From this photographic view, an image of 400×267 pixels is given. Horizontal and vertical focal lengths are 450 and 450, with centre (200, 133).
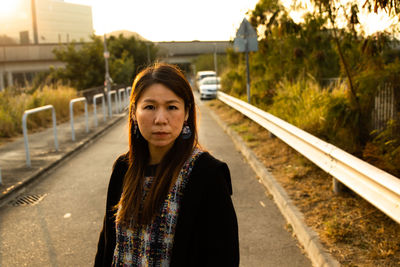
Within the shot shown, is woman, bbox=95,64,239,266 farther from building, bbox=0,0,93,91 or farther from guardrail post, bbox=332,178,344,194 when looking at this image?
building, bbox=0,0,93,91

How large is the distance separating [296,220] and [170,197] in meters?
3.18

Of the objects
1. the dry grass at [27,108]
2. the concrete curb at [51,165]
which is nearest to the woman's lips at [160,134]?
the concrete curb at [51,165]

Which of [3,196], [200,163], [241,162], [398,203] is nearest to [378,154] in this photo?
[398,203]

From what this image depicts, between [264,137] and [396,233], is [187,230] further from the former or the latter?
[264,137]

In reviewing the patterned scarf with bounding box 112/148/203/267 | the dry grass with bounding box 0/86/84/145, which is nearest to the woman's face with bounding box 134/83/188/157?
the patterned scarf with bounding box 112/148/203/267

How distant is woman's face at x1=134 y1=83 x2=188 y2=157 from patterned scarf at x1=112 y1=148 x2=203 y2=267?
5.7 inches

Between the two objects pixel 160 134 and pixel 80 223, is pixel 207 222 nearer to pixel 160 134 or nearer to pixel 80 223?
pixel 160 134

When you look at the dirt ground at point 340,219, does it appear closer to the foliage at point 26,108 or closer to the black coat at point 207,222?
the black coat at point 207,222

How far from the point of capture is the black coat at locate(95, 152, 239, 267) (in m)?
1.72

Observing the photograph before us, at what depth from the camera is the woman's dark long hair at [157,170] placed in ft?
5.92

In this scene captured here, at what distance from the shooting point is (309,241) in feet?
13.5

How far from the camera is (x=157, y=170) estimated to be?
73.9 inches

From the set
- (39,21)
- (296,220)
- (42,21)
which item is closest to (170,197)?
(296,220)

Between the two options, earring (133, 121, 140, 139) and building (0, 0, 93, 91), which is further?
building (0, 0, 93, 91)
